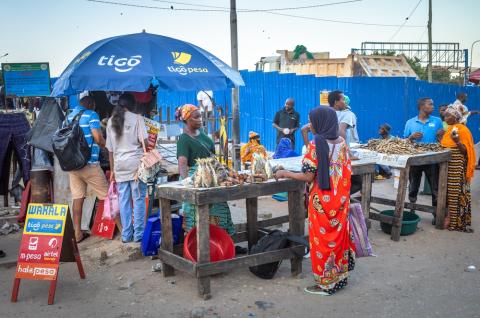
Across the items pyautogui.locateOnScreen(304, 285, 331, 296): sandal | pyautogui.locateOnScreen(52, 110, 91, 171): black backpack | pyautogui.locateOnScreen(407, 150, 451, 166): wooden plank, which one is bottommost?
pyautogui.locateOnScreen(304, 285, 331, 296): sandal

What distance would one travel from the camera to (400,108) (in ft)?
50.4

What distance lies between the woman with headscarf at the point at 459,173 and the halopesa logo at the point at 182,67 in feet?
12.3

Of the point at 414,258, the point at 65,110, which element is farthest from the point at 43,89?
the point at 414,258

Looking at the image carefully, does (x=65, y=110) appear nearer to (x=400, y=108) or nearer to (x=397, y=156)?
(x=397, y=156)

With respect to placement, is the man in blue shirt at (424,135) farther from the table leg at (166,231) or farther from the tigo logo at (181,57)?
the table leg at (166,231)

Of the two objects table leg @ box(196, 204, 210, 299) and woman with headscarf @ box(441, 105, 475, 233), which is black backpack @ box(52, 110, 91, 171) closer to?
table leg @ box(196, 204, 210, 299)

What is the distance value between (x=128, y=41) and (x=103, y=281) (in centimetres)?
302

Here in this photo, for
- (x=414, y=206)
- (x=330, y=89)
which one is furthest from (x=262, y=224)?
A: (x=330, y=89)

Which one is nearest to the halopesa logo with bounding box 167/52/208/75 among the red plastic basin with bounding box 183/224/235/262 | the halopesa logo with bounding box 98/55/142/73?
the halopesa logo with bounding box 98/55/142/73

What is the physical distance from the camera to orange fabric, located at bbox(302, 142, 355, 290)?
4.95 metres

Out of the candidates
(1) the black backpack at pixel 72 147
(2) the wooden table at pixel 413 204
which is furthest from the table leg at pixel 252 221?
(1) the black backpack at pixel 72 147

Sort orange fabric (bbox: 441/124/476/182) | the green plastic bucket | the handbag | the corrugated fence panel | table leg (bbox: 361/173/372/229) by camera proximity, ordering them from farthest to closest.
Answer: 1. the corrugated fence panel
2. orange fabric (bbox: 441/124/476/182)
3. the green plastic bucket
4. table leg (bbox: 361/173/372/229)
5. the handbag

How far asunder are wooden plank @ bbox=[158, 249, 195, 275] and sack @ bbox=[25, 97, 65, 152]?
2.80m

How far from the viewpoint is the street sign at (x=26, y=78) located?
994 centimetres
